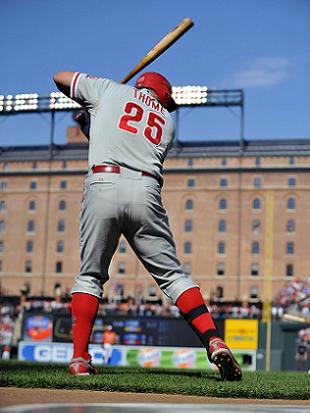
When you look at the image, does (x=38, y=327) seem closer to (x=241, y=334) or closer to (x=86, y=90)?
(x=241, y=334)

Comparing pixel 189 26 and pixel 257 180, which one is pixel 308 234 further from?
pixel 189 26

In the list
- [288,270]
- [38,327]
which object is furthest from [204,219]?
[38,327]

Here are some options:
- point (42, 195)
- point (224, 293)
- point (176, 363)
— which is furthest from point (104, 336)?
point (42, 195)

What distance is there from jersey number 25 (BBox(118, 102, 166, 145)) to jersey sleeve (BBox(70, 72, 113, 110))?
0.58ft

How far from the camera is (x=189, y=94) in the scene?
1736 inches

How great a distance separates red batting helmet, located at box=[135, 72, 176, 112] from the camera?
474 centimetres

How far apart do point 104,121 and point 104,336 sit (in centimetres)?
1758

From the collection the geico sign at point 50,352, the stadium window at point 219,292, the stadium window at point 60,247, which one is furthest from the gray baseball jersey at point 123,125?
the stadium window at point 60,247

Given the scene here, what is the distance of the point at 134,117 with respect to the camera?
4441mm

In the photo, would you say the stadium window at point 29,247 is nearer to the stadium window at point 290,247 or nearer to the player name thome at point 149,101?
the stadium window at point 290,247

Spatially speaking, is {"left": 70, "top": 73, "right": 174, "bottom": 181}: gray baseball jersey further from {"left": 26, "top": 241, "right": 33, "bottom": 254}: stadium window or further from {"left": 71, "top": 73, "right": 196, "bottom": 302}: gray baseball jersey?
{"left": 26, "top": 241, "right": 33, "bottom": 254}: stadium window

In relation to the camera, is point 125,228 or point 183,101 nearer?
point 125,228

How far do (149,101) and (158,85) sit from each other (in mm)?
200

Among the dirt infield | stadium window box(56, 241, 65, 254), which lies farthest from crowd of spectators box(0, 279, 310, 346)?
stadium window box(56, 241, 65, 254)
